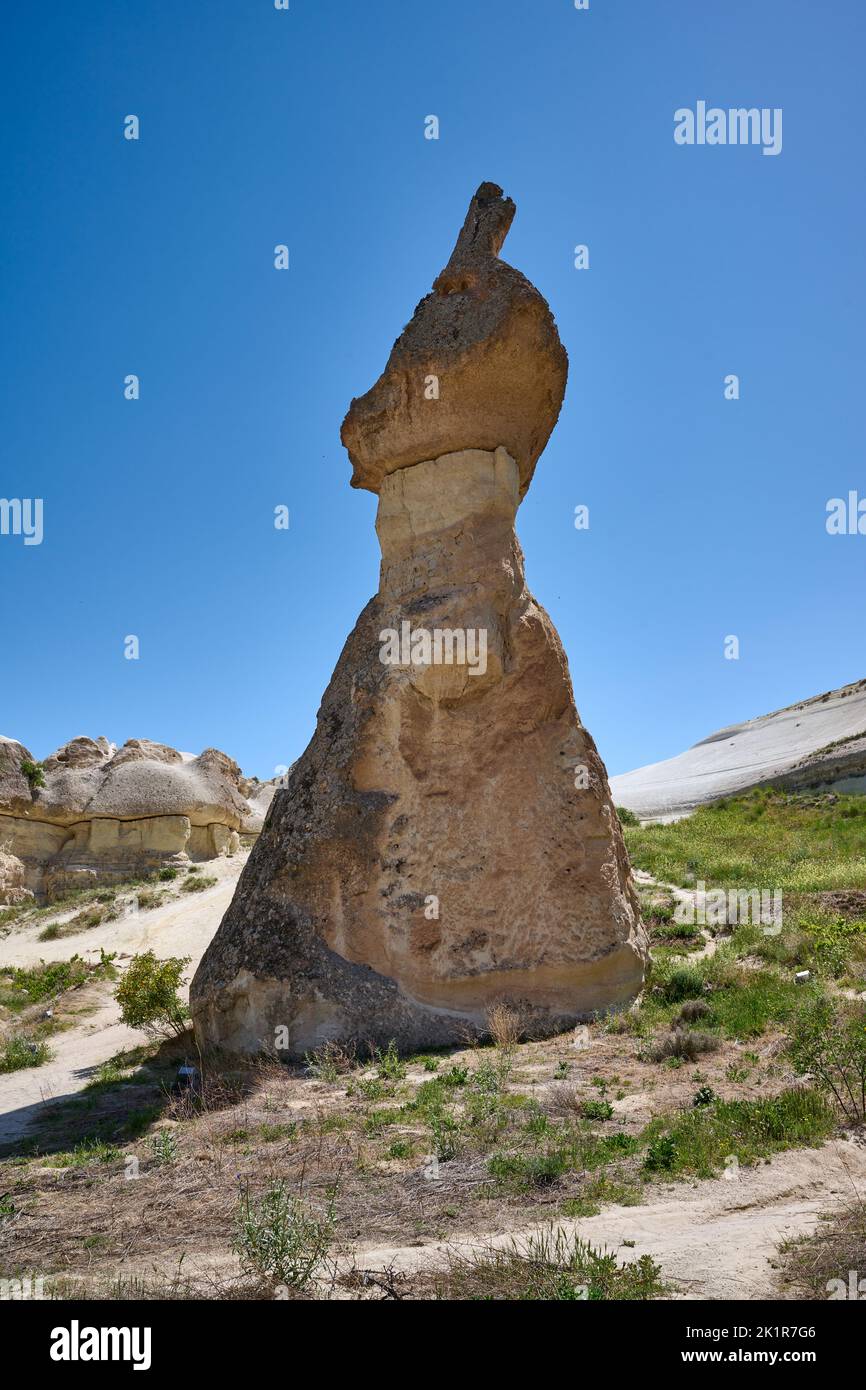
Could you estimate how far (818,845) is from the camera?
1432cm

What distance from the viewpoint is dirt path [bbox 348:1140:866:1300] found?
2.90 metres

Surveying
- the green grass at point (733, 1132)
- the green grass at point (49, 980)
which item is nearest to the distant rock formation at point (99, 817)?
the green grass at point (49, 980)

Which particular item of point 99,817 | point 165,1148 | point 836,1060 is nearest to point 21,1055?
point 165,1148

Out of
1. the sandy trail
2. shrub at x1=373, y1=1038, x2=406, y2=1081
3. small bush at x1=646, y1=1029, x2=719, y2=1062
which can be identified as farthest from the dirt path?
the sandy trail

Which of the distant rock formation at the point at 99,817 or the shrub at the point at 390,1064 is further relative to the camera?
the distant rock formation at the point at 99,817

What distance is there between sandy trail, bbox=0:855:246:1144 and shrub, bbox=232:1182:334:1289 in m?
3.93

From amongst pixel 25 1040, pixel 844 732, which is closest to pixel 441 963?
pixel 25 1040

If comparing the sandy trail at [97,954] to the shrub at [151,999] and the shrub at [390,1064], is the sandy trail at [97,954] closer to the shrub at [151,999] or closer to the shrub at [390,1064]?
the shrub at [151,999]

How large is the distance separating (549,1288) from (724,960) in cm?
617

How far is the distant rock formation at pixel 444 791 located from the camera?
7.37 m

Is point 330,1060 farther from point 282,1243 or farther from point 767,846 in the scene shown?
point 767,846

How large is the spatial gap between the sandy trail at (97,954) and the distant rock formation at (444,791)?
1.75 metres

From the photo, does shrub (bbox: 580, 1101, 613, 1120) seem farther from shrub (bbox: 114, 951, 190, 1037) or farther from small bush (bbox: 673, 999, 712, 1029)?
shrub (bbox: 114, 951, 190, 1037)

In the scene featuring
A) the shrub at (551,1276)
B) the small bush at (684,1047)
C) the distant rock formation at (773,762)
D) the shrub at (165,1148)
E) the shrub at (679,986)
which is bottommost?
the shrub at (165,1148)
